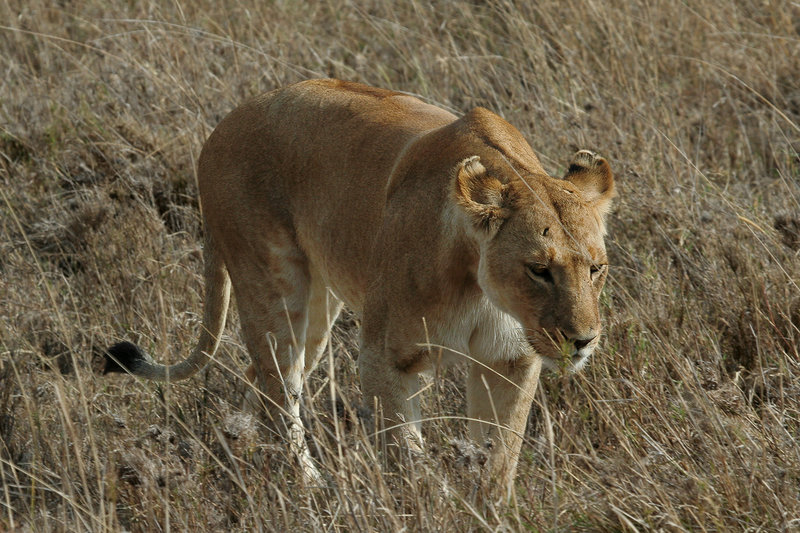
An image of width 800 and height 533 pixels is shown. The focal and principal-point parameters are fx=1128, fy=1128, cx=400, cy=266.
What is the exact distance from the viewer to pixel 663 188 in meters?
5.04

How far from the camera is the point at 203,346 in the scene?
4141 millimetres

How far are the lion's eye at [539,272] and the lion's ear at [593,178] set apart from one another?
1.41 feet

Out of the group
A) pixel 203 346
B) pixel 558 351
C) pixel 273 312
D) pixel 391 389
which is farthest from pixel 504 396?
pixel 203 346

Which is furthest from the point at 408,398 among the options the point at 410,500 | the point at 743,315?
the point at 743,315

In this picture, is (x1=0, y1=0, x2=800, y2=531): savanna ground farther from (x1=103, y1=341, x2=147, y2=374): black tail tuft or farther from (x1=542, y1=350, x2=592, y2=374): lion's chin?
(x1=103, y1=341, x2=147, y2=374): black tail tuft

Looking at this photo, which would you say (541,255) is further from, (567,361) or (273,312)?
(273,312)

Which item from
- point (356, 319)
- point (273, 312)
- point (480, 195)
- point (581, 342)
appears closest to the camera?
point (581, 342)

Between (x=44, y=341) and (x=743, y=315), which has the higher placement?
(x=743, y=315)

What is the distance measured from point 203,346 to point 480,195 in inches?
59.1

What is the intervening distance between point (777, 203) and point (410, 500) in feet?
9.48

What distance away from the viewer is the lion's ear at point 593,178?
3.31 meters

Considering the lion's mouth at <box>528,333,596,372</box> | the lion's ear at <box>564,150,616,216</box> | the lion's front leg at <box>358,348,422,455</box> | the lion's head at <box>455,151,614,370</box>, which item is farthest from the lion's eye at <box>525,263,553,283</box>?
the lion's front leg at <box>358,348,422,455</box>

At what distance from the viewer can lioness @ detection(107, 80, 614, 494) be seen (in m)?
2.99

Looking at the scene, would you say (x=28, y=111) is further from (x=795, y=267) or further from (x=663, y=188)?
(x=795, y=267)
